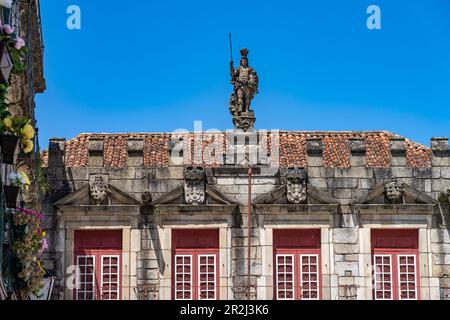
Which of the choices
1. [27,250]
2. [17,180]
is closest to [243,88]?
[27,250]

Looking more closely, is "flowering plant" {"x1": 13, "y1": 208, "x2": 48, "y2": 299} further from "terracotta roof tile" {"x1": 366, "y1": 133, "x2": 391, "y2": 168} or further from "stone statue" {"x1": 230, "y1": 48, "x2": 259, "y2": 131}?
"terracotta roof tile" {"x1": 366, "y1": 133, "x2": 391, "y2": 168}

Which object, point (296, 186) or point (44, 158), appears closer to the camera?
point (296, 186)

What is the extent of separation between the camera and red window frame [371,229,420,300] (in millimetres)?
27688

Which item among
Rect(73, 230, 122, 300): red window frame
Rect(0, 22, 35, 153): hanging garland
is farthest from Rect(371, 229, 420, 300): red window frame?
Rect(0, 22, 35, 153): hanging garland

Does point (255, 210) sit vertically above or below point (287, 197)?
below

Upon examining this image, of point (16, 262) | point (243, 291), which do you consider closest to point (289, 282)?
point (243, 291)

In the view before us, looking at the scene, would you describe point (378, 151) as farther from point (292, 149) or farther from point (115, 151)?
point (115, 151)

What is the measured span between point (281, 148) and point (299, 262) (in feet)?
11.8

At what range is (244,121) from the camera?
29.2 metres

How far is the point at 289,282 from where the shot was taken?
27766mm

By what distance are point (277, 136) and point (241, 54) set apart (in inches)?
91.6

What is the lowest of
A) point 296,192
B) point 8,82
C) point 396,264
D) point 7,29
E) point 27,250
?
point 27,250
